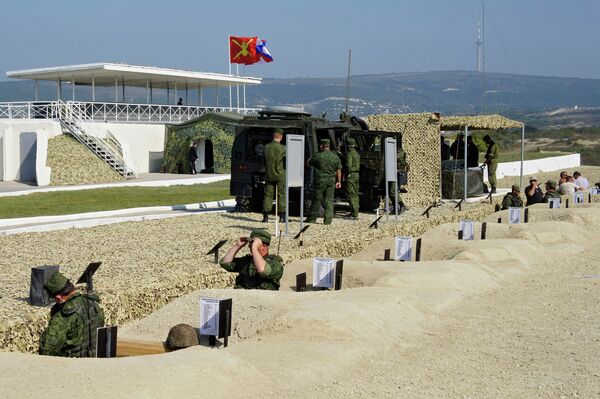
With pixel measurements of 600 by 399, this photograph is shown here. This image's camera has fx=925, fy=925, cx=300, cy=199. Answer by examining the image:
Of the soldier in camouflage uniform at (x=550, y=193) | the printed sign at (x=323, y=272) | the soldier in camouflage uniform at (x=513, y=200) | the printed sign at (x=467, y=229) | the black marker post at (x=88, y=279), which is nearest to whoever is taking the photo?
the black marker post at (x=88, y=279)

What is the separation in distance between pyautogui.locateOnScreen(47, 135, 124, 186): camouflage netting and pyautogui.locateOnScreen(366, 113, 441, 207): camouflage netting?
451 inches

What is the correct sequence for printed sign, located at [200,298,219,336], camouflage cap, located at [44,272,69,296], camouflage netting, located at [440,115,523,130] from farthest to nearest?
camouflage netting, located at [440,115,523,130] → printed sign, located at [200,298,219,336] → camouflage cap, located at [44,272,69,296]

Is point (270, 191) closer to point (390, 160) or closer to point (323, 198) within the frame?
point (323, 198)

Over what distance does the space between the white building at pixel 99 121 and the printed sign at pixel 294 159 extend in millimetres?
16645

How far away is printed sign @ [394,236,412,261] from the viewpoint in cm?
1566

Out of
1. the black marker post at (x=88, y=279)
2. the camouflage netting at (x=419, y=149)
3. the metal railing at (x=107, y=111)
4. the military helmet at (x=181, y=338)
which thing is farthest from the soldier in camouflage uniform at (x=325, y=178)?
the metal railing at (x=107, y=111)

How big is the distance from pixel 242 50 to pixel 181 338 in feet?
135

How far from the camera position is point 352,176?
19547 millimetres

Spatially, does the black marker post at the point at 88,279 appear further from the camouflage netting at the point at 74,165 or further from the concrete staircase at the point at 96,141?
the concrete staircase at the point at 96,141

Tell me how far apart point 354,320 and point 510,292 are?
14.7 ft

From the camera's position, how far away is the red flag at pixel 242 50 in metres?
49.2

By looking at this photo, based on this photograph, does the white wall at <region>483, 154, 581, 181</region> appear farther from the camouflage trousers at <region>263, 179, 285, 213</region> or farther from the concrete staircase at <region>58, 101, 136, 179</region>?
the camouflage trousers at <region>263, 179, 285, 213</region>

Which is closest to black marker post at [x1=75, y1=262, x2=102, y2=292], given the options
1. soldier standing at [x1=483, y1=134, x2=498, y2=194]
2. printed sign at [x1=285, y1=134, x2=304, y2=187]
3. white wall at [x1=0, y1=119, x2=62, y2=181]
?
printed sign at [x1=285, y1=134, x2=304, y2=187]

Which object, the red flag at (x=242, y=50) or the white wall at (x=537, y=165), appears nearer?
the white wall at (x=537, y=165)
